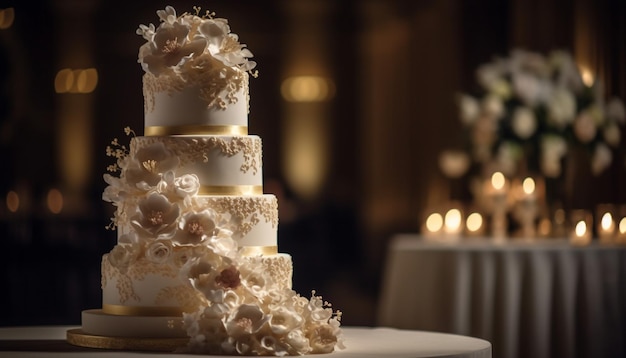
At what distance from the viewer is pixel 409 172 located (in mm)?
15953

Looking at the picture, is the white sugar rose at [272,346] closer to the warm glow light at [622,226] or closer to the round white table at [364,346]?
the round white table at [364,346]

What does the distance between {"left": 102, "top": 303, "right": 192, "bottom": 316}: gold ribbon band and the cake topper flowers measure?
2.29ft

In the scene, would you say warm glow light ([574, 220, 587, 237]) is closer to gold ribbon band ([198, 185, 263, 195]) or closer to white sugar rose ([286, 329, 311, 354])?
gold ribbon band ([198, 185, 263, 195])

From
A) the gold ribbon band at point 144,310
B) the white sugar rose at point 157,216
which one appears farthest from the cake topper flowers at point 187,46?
the gold ribbon band at point 144,310

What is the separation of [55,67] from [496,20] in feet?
25.2

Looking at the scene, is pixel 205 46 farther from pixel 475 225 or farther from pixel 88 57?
pixel 88 57

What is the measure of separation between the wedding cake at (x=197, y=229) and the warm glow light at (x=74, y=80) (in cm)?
1370

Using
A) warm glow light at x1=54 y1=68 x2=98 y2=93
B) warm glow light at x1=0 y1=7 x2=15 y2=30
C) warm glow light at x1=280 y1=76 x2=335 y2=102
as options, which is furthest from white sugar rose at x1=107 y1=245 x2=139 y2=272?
warm glow light at x1=280 y1=76 x2=335 y2=102

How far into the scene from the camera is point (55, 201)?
16.9 metres

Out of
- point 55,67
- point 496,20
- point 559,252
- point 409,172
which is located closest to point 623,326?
point 559,252

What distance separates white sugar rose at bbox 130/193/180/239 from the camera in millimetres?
3637

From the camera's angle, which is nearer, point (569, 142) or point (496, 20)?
point (569, 142)

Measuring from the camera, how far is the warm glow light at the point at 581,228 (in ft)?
23.1

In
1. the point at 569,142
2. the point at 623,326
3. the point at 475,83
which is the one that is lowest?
the point at 623,326
